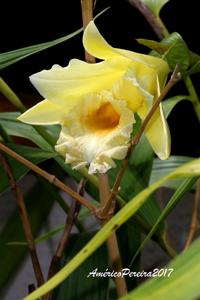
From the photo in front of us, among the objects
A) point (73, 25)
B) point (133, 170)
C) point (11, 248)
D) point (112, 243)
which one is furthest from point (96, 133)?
point (73, 25)

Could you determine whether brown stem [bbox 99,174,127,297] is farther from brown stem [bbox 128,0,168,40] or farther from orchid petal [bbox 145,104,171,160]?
brown stem [bbox 128,0,168,40]

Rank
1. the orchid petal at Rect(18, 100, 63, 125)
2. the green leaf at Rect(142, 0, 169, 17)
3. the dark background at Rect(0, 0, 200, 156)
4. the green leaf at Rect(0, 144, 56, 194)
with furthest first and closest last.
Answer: the dark background at Rect(0, 0, 200, 156) < the green leaf at Rect(142, 0, 169, 17) < the green leaf at Rect(0, 144, 56, 194) < the orchid petal at Rect(18, 100, 63, 125)

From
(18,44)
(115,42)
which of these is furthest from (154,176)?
Answer: (18,44)

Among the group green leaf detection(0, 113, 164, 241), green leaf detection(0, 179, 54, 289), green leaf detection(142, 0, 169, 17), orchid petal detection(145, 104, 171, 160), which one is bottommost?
green leaf detection(0, 179, 54, 289)

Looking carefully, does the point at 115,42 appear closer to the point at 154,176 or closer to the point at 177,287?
the point at 154,176

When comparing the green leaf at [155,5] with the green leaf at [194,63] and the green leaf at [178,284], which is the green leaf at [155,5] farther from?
the green leaf at [178,284]

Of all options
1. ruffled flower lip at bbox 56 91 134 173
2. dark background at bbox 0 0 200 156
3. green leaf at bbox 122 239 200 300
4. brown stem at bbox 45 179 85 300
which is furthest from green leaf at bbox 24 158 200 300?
dark background at bbox 0 0 200 156
